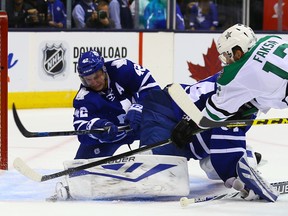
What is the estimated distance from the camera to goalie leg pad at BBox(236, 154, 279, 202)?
3691 mm

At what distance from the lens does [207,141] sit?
13.5 feet

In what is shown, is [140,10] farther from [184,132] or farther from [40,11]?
[184,132]

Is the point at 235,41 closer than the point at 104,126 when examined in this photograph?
Yes

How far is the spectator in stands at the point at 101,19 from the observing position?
25.3ft

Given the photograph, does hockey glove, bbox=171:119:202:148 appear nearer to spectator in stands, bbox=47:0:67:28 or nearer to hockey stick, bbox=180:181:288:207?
hockey stick, bbox=180:181:288:207

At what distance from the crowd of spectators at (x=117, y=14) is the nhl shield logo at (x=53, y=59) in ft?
0.69

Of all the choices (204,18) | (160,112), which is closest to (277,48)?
(160,112)

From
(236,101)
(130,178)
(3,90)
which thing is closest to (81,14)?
(3,90)

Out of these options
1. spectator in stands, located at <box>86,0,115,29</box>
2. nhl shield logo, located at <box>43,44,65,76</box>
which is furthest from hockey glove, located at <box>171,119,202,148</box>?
spectator in stands, located at <box>86,0,115,29</box>

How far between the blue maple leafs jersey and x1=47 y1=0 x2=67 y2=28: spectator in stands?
3.23 m

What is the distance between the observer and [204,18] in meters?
8.24

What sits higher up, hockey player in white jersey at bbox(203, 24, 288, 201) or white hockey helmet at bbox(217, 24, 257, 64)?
white hockey helmet at bbox(217, 24, 257, 64)

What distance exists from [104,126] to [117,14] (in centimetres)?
379

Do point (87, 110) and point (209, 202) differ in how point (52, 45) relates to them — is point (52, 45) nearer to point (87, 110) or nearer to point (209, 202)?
point (87, 110)
